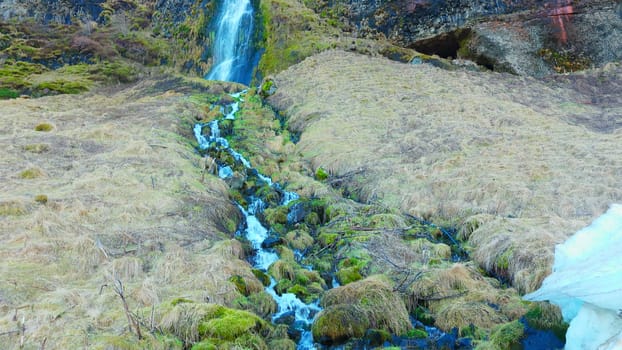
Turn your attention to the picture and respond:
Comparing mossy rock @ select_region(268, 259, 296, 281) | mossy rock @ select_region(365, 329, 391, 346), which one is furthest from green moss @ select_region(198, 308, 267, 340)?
mossy rock @ select_region(268, 259, 296, 281)

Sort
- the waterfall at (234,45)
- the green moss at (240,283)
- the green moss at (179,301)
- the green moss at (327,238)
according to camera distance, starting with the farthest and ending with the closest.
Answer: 1. the waterfall at (234,45)
2. the green moss at (327,238)
3. the green moss at (240,283)
4. the green moss at (179,301)

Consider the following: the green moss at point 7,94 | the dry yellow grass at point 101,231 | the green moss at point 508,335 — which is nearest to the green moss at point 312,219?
the dry yellow grass at point 101,231

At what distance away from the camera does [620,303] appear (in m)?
4.61

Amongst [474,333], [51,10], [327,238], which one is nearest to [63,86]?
[51,10]

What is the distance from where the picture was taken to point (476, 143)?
1628cm

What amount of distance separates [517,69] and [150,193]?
21.1m

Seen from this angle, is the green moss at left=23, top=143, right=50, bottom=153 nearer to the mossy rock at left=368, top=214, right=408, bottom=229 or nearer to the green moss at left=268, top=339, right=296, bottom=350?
the mossy rock at left=368, top=214, right=408, bottom=229

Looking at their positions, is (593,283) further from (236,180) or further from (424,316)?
(236,180)

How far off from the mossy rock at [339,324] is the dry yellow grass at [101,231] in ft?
6.21

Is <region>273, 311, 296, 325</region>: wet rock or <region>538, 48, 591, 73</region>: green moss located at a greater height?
<region>538, 48, 591, 73</region>: green moss

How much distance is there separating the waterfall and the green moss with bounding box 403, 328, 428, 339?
25.3 metres

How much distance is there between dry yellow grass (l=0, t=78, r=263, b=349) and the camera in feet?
25.2

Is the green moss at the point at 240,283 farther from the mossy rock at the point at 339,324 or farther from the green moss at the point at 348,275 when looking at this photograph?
the green moss at the point at 348,275

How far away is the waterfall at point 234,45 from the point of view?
32.3 metres
